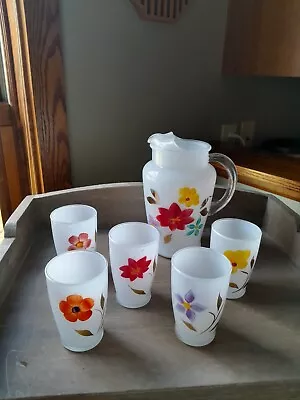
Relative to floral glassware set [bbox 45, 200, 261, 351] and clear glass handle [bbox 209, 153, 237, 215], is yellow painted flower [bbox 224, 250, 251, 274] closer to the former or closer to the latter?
floral glassware set [bbox 45, 200, 261, 351]

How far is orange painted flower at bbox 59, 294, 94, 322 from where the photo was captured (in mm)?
447

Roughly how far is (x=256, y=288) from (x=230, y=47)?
79 cm

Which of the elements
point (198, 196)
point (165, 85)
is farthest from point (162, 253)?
point (165, 85)

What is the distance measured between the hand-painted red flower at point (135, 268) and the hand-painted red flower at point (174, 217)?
12cm

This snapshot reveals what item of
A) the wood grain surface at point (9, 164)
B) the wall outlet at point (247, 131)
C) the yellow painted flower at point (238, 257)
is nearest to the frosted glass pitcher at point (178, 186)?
the yellow painted flower at point (238, 257)

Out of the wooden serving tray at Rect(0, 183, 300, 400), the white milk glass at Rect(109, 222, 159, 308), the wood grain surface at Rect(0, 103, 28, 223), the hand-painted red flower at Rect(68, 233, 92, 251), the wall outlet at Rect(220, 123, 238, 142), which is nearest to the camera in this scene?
the wooden serving tray at Rect(0, 183, 300, 400)

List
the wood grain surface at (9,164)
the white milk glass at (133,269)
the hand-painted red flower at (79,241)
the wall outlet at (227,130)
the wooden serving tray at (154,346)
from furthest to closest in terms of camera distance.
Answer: the wall outlet at (227,130), the wood grain surface at (9,164), the hand-painted red flower at (79,241), the white milk glass at (133,269), the wooden serving tray at (154,346)

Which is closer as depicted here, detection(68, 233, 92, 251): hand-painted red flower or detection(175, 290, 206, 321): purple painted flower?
detection(175, 290, 206, 321): purple painted flower

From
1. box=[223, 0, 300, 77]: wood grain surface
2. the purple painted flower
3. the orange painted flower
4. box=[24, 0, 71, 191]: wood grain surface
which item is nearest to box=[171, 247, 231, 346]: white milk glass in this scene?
the purple painted flower

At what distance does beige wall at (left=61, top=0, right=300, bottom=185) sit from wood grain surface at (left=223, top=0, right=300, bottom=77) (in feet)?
0.12

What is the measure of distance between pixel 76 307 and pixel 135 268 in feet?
0.37

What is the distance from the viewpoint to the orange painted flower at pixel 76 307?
45 cm

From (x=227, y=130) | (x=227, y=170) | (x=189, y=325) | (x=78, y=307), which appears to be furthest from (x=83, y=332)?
(x=227, y=130)

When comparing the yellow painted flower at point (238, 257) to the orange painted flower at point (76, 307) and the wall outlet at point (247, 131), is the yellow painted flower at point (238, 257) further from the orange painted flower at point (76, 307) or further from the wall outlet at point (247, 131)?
the wall outlet at point (247, 131)
